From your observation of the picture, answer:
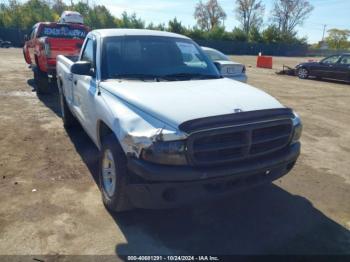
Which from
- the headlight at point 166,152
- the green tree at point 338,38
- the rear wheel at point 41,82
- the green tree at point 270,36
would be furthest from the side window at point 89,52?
the green tree at point 338,38

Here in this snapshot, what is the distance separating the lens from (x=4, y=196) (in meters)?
4.09

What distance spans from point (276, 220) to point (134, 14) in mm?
56336

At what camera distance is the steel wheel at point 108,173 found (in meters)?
3.50

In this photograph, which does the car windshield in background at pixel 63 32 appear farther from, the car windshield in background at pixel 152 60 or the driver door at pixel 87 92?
the car windshield in background at pixel 152 60

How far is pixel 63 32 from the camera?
11.5 metres

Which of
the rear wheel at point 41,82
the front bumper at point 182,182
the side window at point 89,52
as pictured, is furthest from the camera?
the rear wheel at point 41,82

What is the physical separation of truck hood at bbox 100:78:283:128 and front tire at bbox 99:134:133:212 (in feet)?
1.62

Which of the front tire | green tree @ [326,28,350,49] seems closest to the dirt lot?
the front tire

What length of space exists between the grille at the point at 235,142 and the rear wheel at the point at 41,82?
8.13m

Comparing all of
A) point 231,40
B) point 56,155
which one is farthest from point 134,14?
point 56,155

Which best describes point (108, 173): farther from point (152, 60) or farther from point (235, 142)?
point (152, 60)

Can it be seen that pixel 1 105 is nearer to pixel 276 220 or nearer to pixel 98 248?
pixel 98 248

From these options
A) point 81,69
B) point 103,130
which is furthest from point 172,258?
point 81,69

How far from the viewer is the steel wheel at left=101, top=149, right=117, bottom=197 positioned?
3497 mm
